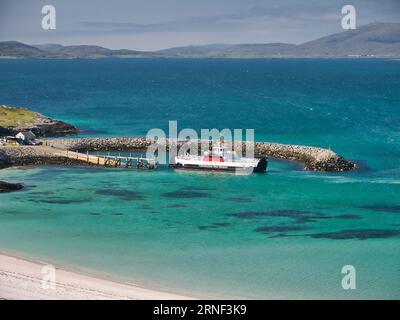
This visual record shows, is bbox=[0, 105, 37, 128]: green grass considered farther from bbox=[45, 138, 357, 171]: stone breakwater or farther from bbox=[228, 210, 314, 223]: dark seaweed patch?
bbox=[228, 210, 314, 223]: dark seaweed patch

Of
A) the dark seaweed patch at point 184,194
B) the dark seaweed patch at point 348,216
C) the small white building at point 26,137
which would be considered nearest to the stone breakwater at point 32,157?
the small white building at point 26,137

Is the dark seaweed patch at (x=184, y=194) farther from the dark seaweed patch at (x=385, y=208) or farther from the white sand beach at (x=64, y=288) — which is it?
the white sand beach at (x=64, y=288)

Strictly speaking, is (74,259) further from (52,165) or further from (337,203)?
(52,165)

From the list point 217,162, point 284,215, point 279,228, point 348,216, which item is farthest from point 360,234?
point 217,162

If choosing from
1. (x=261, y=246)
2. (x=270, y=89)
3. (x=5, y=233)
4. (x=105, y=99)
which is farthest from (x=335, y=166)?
(x=270, y=89)

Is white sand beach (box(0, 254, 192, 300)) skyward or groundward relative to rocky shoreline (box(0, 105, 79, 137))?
groundward

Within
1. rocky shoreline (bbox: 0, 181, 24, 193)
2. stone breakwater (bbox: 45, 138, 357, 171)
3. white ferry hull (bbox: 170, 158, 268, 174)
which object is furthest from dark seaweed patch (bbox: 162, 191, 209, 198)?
stone breakwater (bbox: 45, 138, 357, 171)
